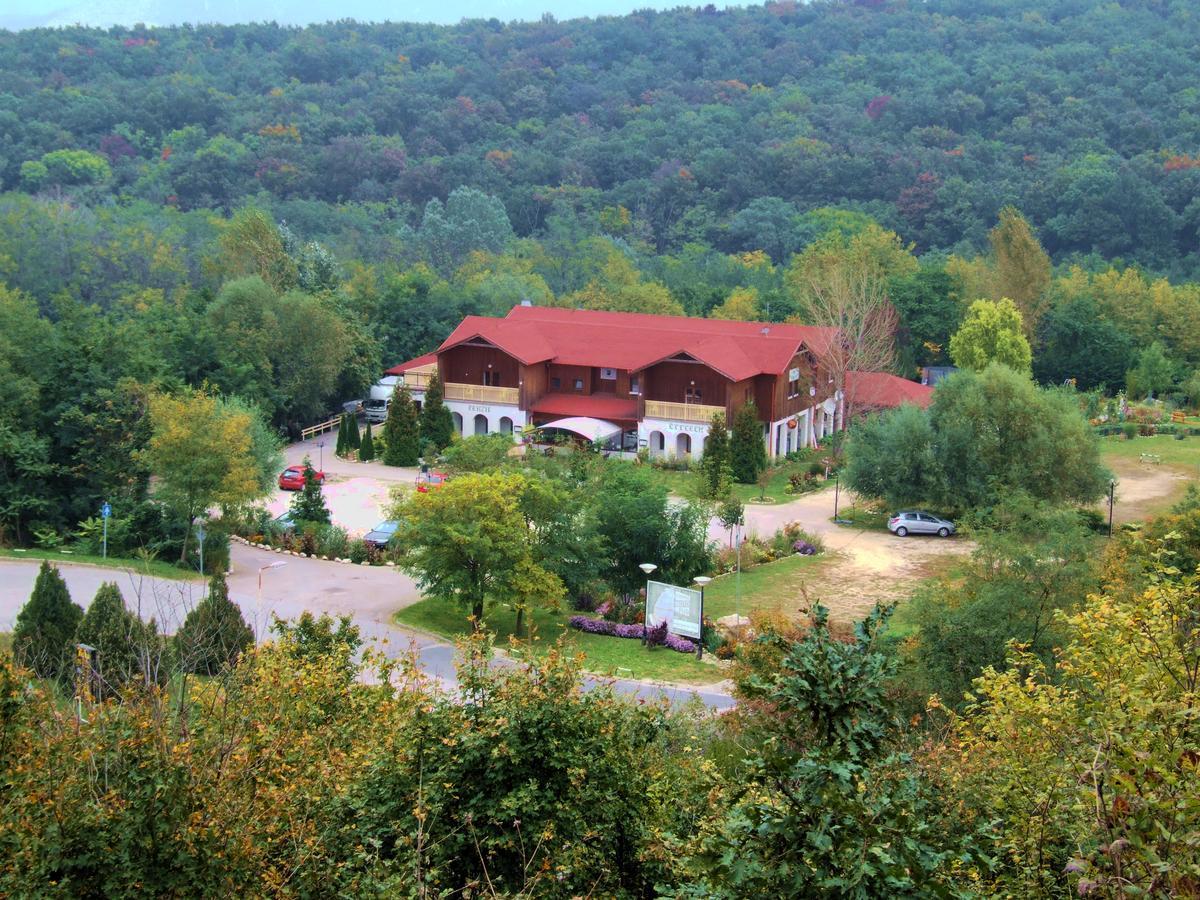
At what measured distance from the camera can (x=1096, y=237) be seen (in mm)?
69438

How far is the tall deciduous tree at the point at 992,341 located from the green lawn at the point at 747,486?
1026 centimetres

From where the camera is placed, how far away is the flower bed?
71.2 ft

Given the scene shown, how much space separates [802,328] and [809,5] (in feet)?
278

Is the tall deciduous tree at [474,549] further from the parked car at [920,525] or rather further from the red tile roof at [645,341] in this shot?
the red tile roof at [645,341]

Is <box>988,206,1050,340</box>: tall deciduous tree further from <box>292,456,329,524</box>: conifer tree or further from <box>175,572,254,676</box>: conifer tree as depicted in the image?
<box>175,572,254,676</box>: conifer tree

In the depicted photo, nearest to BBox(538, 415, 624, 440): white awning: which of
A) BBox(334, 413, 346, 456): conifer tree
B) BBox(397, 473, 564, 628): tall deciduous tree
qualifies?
BBox(334, 413, 346, 456): conifer tree

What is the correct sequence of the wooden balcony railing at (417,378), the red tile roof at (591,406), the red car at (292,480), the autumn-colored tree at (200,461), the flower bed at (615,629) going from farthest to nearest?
the wooden balcony railing at (417,378) → the red tile roof at (591,406) → the red car at (292,480) → the autumn-colored tree at (200,461) → the flower bed at (615,629)

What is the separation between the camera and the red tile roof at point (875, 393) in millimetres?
39906

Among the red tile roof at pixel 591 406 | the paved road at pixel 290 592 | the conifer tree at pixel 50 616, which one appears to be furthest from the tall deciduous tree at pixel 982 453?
the conifer tree at pixel 50 616

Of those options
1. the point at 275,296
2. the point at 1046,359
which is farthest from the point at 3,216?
the point at 1046,359

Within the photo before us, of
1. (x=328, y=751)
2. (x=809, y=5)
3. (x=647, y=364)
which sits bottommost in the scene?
(x=328, y=751)

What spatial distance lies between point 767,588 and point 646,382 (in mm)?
14059

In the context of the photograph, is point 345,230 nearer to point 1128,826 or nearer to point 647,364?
point 647,364

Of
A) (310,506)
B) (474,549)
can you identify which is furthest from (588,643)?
(310,506)
